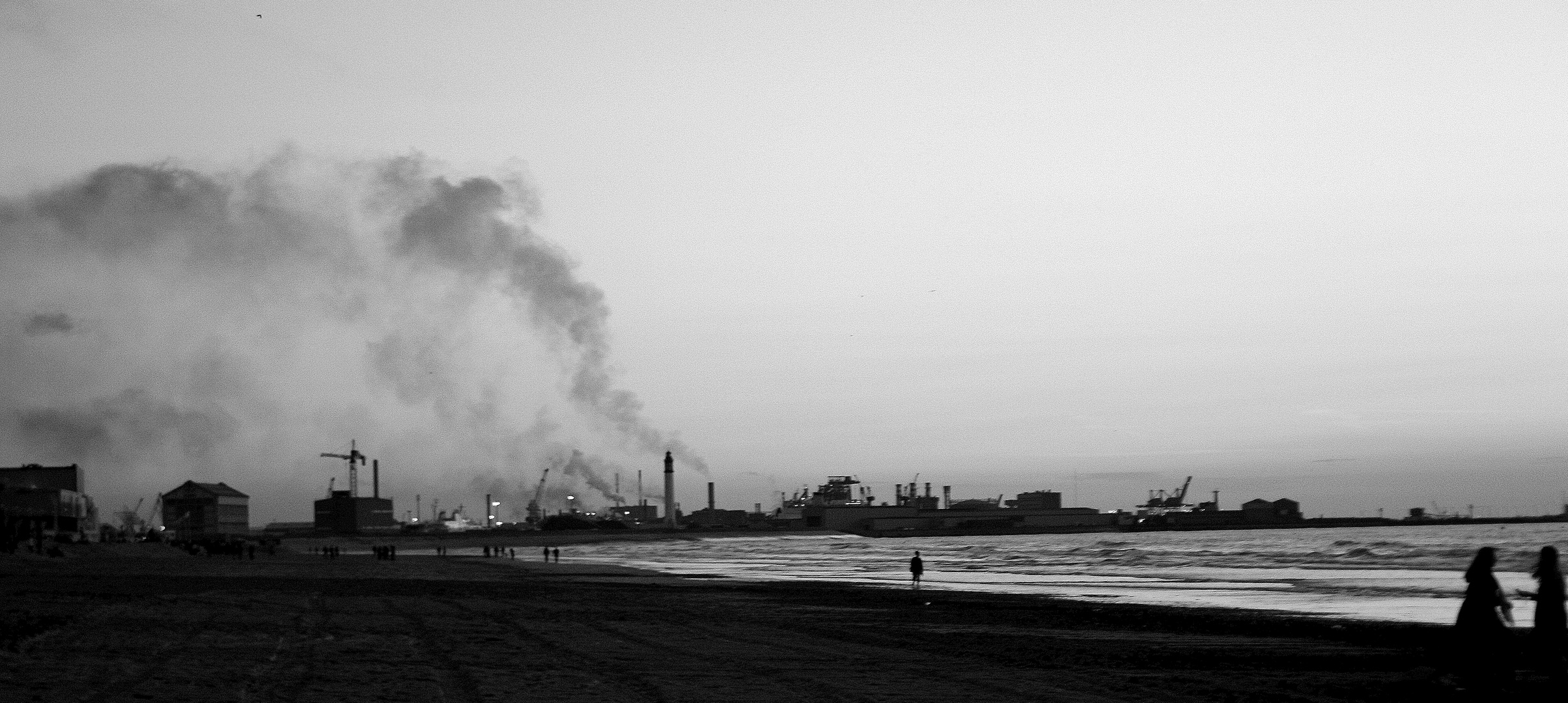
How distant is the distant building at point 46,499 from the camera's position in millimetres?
82188

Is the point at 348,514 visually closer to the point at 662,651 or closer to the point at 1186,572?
the point at 1186,572

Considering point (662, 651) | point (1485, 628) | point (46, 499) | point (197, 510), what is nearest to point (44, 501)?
point (46, 499)

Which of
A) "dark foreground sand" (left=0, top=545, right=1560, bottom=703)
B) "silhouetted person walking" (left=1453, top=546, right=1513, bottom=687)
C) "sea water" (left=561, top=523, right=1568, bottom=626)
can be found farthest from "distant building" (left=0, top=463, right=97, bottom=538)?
"silhouetted person walking" (left=1453, top=546, right=1513, bottom=687)

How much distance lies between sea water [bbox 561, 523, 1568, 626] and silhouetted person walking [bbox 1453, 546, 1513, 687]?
450 cm

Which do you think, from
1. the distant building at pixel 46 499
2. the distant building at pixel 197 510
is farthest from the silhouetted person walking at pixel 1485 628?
the distant building at pixel 197 510

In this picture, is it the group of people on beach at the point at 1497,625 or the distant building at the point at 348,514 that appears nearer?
the group of people on beach at the point at 1497,625

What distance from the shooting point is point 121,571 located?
44.2 m

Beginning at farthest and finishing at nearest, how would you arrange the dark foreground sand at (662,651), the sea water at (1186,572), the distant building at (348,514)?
the distant building at (348,514)
the sea water at (1186,572)
the dark foreground sand at (662,651)

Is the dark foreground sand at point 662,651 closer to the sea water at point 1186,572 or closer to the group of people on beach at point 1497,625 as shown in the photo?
the group of people on beach at point 1497,625

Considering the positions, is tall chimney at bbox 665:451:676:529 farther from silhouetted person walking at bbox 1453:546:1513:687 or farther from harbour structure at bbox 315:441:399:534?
silhouetted person walking at bbox 1453:546:1513:687

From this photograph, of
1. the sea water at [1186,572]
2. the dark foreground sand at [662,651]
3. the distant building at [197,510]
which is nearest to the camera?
the dark foreground sand at [662,651]

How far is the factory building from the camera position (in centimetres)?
7644

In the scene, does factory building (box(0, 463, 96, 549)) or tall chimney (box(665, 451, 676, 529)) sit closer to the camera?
factory building (box(0, 463, 96, 549))

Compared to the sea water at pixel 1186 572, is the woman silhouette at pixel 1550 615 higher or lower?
higher
